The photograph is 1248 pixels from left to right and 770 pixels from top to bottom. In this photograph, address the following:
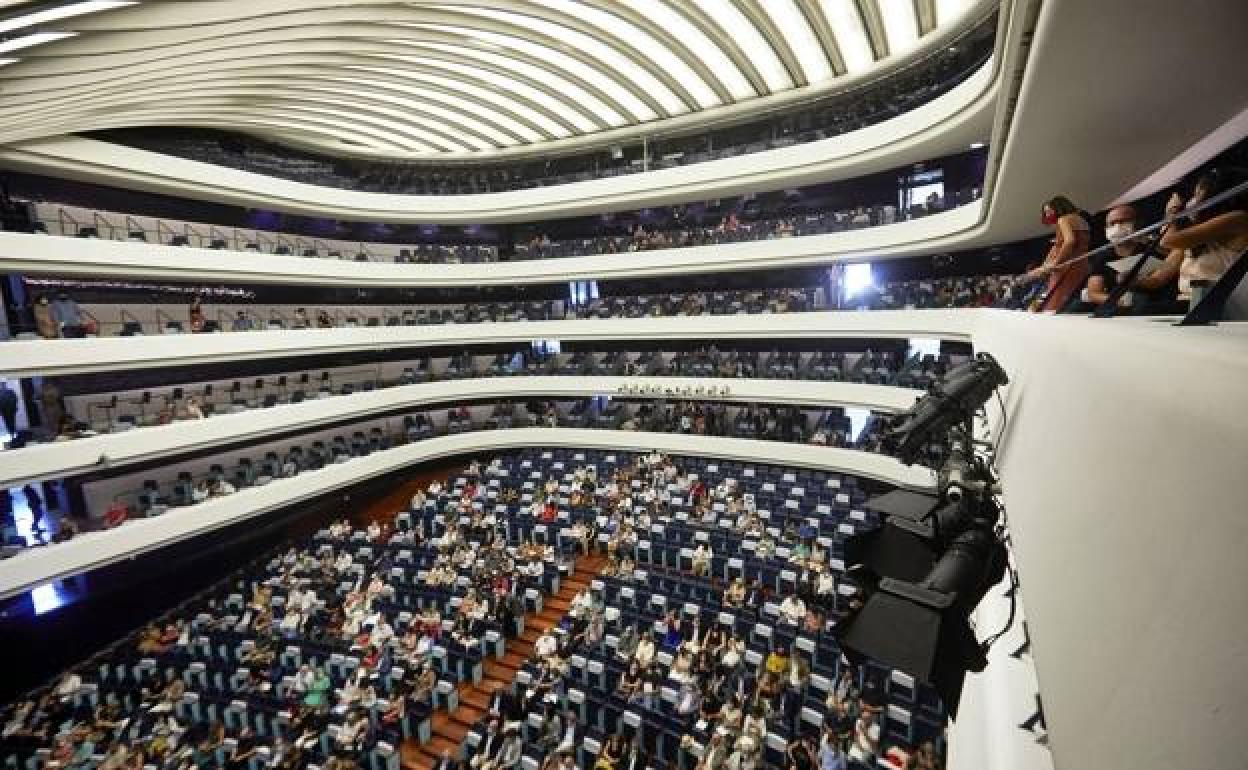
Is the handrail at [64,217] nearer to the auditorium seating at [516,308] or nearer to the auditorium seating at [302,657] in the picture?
the auditorium seating at [516,308]

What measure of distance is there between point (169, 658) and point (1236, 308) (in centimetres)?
1820

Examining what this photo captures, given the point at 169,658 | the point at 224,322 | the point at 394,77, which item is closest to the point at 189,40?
the point at 394,77

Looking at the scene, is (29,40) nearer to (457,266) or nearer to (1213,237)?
(1213,237)

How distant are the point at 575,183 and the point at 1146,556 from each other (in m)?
21.6

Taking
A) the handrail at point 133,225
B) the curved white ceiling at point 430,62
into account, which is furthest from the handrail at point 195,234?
the curved white ceiling at point 430,62

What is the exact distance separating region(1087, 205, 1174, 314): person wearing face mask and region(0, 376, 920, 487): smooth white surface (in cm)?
978

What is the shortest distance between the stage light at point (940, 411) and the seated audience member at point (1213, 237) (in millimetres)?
1408

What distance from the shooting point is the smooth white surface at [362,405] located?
40.6 feet

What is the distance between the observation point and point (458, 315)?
24.0 metres

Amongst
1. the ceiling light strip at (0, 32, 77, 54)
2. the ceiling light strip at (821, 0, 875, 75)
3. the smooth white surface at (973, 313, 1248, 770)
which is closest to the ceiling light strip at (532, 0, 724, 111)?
the ceiling light strip at (821, 0, 875, 75)

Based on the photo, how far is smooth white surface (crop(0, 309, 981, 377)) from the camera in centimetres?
1272

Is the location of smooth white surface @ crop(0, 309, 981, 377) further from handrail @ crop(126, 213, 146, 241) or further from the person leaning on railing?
the person leaning on railing

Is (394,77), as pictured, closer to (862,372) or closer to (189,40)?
(189,40)

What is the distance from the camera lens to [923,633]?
216 centimetres
